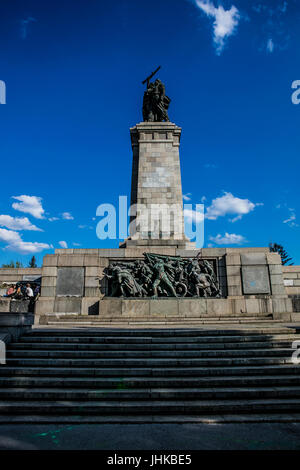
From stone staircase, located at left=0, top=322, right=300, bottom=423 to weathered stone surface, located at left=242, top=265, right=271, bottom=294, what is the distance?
23.9ft

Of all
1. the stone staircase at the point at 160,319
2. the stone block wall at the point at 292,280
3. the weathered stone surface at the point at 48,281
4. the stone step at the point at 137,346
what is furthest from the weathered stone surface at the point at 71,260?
the stone block wall at the point at 292,280

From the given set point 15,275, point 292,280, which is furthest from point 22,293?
point 292,280

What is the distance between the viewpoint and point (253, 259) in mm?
15609

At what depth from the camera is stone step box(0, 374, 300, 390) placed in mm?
5902

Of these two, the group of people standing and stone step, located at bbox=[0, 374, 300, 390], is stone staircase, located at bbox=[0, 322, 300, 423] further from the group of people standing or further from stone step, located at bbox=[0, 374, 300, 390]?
the group of people standing

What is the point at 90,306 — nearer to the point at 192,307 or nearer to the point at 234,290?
the point at 192,307

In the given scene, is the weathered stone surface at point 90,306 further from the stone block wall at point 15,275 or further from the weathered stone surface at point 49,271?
the stone block wall at point 15,275

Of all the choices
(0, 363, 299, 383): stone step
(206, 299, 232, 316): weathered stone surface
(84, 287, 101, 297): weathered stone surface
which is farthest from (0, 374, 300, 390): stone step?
(84, 287, 101, 297): weathered stone surface

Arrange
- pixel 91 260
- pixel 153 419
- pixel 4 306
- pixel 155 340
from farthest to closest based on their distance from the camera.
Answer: pixel 91 260 → pixel 4 306 → pixel 155 340 → pixel 153 419

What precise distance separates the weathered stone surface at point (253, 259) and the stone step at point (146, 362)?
9183mm

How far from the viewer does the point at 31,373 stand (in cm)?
623

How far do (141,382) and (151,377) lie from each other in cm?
36
